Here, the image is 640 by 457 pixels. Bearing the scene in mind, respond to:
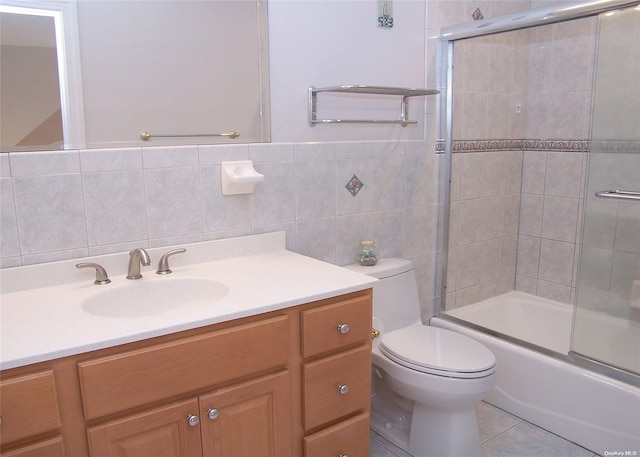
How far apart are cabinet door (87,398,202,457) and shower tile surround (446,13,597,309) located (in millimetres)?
1687

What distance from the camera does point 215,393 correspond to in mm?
1352

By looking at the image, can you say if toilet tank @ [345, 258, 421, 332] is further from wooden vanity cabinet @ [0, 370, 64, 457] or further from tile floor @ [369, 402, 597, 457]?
wooden vanity cabinet @ [0, 370, 64, 457]

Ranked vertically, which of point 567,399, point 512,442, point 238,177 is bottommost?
point 512,442

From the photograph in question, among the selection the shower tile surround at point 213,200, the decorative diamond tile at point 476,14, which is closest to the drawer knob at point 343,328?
the shower tile surround at point 213,200

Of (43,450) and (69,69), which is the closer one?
(43,450)

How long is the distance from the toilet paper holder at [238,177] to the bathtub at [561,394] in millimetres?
1310

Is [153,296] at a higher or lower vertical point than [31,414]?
higher

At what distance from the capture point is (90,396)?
46.3 inches

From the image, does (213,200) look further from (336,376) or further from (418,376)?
(418,376)

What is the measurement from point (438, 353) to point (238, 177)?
989 mm

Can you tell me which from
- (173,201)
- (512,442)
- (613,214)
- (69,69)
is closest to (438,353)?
(512,442)

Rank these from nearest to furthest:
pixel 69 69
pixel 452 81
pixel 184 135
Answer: pixel 69 69
pixel 184 135
pixel 452 81

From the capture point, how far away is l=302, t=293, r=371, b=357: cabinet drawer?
1.50m

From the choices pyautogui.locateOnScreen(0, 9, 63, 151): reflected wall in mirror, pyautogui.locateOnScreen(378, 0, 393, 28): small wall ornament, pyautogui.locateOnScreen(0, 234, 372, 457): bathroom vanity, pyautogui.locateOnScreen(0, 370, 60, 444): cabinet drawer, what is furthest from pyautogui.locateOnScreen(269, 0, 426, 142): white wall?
pyautogui.locateOnScreen(0, 370, 60, 444): cabinet drawer
